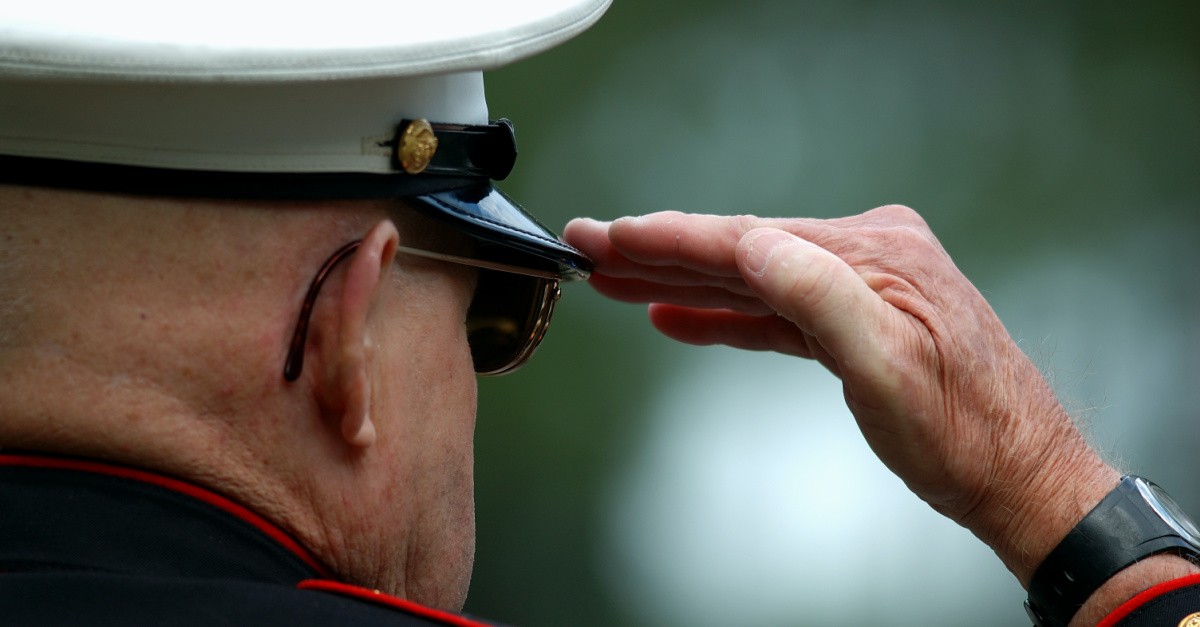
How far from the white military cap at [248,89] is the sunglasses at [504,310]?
0.34 feet

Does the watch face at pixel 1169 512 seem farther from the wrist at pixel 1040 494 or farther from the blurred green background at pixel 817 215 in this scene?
the blurred green background at pixel 817 215

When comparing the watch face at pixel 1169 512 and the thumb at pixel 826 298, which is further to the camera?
the watch face at pixel 1169 512

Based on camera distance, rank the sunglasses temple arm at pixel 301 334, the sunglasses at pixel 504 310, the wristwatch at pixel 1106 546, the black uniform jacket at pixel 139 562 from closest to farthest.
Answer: the black uniform jacket at pixel 139 562 < the sunglasses temple arm at pixel 301 334 < the sunglasses at pixel 504 310 < the wristwatch at pixel 1106 546

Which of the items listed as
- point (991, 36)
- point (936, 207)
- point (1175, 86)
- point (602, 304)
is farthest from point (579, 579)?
point (1175, 86)

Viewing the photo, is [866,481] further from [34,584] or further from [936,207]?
[34,584]

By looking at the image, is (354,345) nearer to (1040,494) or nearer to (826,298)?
(826,298)

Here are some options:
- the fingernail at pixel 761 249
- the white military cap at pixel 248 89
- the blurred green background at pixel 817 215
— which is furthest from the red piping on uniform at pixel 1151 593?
the blurred green background at pixel 817 215

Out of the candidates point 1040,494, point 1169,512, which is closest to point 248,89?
point 1040,494

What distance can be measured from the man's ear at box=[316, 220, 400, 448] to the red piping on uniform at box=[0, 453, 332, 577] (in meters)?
0.08

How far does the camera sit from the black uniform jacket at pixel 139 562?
2.21ft

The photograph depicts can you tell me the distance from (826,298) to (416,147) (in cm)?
42

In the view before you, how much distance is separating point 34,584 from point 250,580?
5.2 inches

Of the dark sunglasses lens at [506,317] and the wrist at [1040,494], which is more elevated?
the dark sunglasses lens at [506,317]

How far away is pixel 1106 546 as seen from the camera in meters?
1.16
